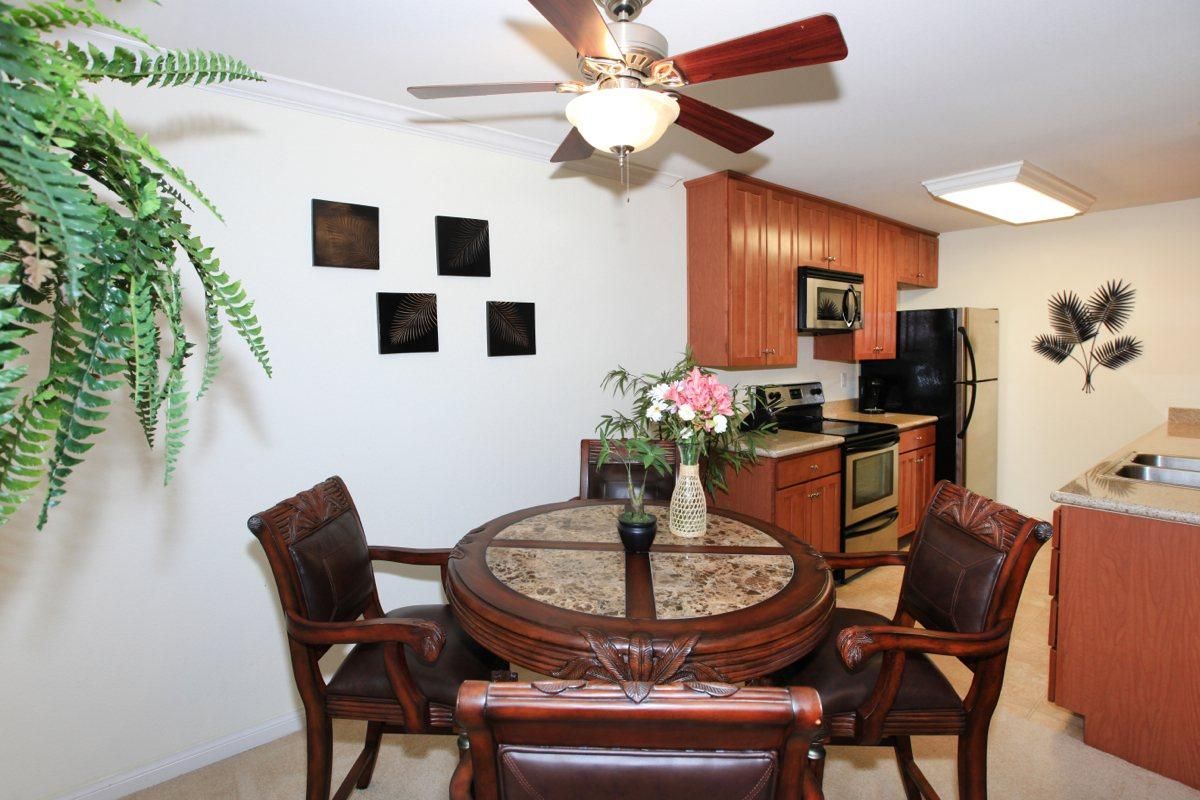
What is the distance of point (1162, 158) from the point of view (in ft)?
9.91

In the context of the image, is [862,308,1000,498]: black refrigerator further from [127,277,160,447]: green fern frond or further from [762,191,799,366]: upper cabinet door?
[127,277,160,447]: green fern frond

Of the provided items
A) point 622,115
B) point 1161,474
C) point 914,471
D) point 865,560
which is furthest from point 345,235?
point 914,471

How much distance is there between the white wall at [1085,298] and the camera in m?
3.91

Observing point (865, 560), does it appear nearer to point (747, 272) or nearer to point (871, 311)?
point (747, 272)

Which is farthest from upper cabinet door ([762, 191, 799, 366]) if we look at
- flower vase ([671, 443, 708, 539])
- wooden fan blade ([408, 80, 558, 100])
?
wooden fan blade ([408, 80, 558, 100])

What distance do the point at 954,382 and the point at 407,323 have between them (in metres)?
3.72

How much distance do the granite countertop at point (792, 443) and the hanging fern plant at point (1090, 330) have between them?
2.18 meters

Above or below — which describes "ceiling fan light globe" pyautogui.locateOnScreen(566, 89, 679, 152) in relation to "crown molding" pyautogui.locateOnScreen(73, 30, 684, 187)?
below

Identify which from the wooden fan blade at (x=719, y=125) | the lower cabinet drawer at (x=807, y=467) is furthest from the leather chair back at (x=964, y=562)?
the lower cabinet drawer at (x=807, y=467)

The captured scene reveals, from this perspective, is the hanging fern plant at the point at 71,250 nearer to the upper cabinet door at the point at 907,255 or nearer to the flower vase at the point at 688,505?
the flower vase at the point at 688,505

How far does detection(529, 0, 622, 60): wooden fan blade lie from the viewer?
114 cm

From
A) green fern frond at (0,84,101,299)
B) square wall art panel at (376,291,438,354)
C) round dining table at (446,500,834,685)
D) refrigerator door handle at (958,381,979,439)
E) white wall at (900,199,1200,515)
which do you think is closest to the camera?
green fern frond at (0,84,101,299)

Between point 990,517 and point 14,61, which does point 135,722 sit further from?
point 990,517

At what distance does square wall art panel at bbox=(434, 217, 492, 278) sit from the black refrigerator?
3.32 meters
